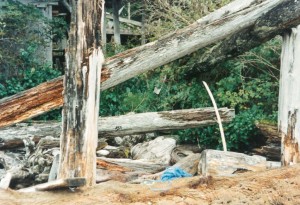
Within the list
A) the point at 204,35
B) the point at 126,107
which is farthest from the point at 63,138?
the point at 126,107

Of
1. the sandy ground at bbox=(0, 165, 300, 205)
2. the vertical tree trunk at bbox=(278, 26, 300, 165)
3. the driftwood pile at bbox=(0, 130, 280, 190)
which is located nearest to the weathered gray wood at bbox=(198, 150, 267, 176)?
the driftwood pile at bbox=(0, 130, 280, 190)

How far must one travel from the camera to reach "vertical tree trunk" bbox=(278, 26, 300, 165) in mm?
6625

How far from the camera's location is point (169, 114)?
351 inches

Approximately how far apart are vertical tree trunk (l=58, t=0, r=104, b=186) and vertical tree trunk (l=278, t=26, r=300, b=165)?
268 centimetres

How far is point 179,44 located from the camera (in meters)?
5.85

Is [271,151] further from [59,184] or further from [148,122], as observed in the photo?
[59,184]

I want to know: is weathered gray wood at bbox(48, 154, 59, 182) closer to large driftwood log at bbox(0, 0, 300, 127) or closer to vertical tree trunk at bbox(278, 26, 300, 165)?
large driftwood log at bbox(0, 0, 300, 127)

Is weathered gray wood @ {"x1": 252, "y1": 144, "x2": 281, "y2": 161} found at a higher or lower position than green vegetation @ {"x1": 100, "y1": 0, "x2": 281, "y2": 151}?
lower

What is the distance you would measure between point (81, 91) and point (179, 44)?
1.37 m

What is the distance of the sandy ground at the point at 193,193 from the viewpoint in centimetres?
363

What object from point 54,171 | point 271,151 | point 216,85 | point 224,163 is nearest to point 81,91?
point 54,171

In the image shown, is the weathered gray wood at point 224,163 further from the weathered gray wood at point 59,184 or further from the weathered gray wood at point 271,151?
the weathered gray wood at point 59,184

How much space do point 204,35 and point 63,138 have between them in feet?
6.63

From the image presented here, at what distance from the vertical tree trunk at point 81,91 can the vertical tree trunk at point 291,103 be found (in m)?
2.68
